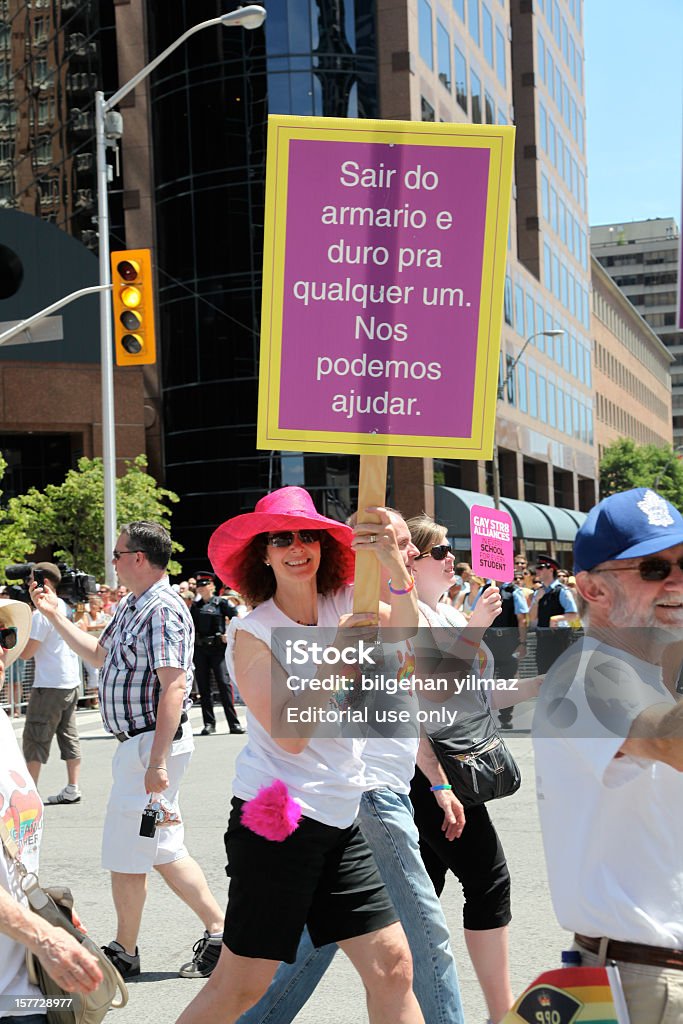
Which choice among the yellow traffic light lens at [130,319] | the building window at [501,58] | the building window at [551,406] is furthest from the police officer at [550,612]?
the building window at [551,406]

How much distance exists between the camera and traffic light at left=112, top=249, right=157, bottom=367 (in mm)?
15344

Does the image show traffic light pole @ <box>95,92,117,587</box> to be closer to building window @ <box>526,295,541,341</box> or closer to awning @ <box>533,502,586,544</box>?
building window @ <box>526,295,541,341</box>

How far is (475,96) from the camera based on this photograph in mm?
47281

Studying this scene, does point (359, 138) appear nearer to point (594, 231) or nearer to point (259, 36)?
point (259, 36)

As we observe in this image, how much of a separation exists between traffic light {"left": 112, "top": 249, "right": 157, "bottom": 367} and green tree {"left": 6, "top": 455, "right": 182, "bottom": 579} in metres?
17.4

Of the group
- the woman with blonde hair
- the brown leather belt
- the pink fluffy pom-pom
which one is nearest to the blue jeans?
the woman with blonde hair

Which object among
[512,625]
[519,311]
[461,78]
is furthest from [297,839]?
[519,311]

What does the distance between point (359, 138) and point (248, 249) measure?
119 ft

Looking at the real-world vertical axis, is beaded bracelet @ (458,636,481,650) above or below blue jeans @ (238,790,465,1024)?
above

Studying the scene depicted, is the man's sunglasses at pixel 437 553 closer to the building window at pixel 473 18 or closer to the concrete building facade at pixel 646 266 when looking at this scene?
the building window at pixel 473 18

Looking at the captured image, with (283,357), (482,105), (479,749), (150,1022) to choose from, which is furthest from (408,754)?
(482,105)

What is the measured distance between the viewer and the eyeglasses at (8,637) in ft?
9.81

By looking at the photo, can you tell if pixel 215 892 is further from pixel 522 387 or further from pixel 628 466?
pixel 628 466

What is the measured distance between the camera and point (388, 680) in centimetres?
348
